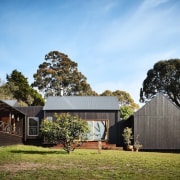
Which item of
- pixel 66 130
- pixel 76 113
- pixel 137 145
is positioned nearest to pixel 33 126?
pixel 76 113

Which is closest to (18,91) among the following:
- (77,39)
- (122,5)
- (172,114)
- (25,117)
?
(25,117)

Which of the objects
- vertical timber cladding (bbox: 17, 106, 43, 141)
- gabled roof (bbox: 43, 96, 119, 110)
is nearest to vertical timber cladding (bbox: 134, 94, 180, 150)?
gabled roof (bbox: 43, 96, 119, 110)

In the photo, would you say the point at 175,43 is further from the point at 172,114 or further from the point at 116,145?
the point at 116,145

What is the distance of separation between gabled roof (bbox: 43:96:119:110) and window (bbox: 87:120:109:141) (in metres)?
1.29

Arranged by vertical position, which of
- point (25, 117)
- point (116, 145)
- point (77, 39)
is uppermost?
point (77, 39)

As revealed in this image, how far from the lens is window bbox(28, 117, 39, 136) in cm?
3127

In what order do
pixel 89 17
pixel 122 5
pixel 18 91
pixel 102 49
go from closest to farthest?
pixel 122 5
pixel 89 17
pixel 102 49
pixel 18 91

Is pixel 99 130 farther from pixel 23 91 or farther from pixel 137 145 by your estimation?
pixel 23 91

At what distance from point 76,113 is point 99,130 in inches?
104

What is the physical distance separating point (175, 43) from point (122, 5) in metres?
5.69

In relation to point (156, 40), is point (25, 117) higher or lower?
lower

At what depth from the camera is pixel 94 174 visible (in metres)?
11.2

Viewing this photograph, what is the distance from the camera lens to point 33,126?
103ft

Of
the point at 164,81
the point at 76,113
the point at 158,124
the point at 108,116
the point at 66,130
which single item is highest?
the point at 164,81
